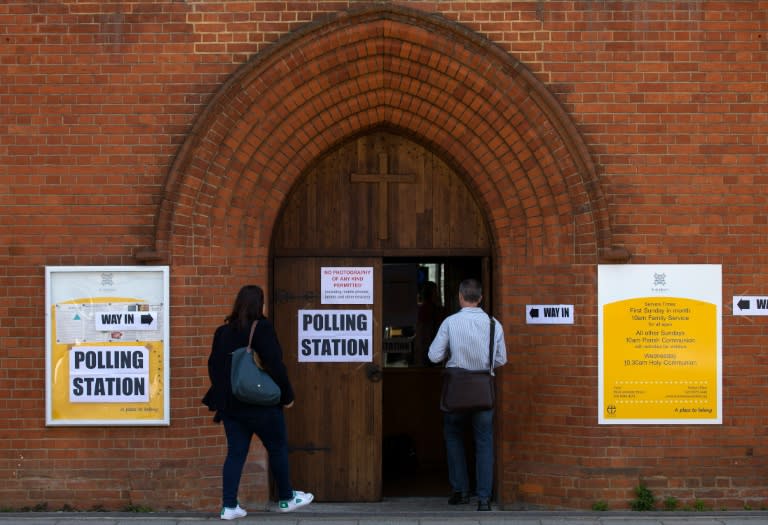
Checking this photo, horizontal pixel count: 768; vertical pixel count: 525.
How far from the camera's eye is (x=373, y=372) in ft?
29.0

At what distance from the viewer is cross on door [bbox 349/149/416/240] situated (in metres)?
8.77

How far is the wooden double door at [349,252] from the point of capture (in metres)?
8.80

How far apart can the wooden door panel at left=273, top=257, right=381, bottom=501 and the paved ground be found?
1.82 ft

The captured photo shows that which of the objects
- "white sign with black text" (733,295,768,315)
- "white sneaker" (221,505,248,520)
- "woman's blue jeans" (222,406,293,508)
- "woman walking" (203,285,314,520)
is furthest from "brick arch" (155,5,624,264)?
"white sneaker" (221,505,248,520)

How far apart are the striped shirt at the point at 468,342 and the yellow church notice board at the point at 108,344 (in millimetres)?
2216

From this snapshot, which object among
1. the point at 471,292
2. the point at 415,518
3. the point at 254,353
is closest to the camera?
the point at 254,353

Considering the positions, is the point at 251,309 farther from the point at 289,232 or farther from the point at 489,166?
the point at 489,166

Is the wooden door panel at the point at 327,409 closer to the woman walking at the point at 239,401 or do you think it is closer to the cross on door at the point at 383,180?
the cross on door at the point at 383,180

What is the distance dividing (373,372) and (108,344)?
87.3 inches

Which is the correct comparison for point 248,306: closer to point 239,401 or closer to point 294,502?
point 239,401

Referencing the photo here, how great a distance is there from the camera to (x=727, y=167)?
826 cm

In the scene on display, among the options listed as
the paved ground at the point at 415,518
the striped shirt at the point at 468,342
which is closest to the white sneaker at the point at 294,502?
the paved ground at the point at 415,518

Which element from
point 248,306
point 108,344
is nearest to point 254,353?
point 248,306

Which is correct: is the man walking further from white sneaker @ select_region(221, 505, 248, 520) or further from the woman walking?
white sneaker @ select_region(221, 505, 248, 520)
